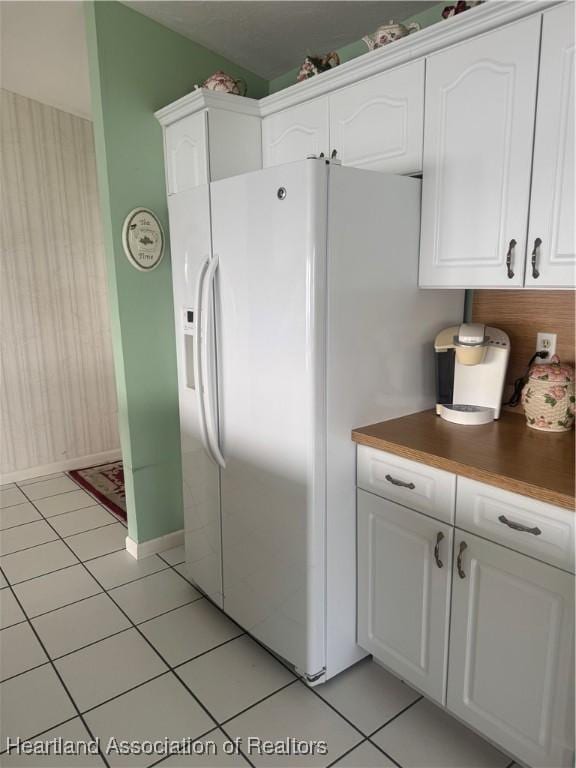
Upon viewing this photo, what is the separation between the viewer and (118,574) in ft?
8.57

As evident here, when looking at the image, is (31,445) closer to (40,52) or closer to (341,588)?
(40,52)

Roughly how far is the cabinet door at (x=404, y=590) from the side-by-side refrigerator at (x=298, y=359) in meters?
0.06

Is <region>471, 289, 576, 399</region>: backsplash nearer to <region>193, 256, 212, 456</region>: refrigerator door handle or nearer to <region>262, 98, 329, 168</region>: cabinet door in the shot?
<region>262, 98, 329, 168</region>: cabinet door

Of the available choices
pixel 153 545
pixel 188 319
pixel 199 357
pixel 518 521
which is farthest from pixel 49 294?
pixel 518 521

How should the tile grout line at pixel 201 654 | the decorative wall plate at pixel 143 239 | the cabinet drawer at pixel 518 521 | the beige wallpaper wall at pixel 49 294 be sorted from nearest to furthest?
the cabinet drawer at pixel 518 521 → the tile grout line at pixel 201 654 → the decorative wall plate at pixel 143 239 → the beige wallpaper wall at pixel 49 294

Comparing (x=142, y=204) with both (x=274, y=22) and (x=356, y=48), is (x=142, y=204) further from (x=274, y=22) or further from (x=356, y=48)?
(x=356, y=48)

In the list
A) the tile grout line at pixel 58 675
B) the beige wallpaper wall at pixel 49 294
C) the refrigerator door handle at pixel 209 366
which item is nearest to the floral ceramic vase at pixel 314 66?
the refrigerator door handle at pixel 209 366

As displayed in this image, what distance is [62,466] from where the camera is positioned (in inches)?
156

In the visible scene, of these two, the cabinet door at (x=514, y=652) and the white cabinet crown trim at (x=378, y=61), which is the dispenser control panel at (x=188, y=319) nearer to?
the white cabinet crown trim at (x=378, y=61)

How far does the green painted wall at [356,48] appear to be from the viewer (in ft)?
7.00

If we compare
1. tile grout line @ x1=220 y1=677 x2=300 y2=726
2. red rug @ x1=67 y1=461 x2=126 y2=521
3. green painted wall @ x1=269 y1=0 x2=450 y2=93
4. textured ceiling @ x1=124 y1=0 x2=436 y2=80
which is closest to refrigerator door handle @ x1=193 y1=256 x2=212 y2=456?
tile grout line @ x1=220 y1=677 x2=300 y2=726

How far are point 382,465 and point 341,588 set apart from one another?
485 mm

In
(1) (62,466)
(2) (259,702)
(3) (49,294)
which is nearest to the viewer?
(2) (259,702)

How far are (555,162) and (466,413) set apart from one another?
834 millimetres
